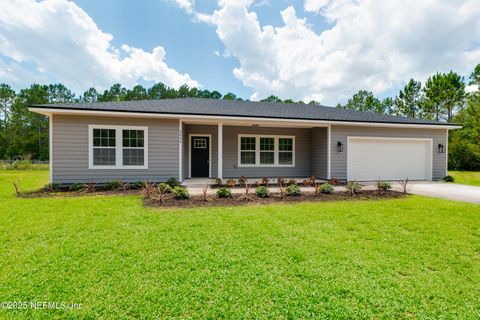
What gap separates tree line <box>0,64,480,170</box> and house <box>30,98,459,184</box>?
35.0 ft

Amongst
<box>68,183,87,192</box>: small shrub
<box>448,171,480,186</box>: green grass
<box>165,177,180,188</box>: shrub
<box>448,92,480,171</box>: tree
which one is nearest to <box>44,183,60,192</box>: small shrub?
<box>68,183,87,192</box>: small shrub

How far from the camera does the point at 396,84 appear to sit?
30391mm

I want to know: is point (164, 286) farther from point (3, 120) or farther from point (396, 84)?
point (3, 120)

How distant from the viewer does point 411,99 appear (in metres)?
29.4

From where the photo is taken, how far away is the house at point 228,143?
870 centimetres

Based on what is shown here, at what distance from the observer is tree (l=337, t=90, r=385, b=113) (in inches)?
1457

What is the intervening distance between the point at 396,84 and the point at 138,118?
32657mm

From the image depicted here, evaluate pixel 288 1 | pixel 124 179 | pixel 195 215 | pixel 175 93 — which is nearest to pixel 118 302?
pixel 195 215

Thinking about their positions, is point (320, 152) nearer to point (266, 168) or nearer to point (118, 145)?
point (266, 168)

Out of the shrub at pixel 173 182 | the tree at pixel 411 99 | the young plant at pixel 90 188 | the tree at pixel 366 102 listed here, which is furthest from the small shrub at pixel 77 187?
the tree at pixel 366 102

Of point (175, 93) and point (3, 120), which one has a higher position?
point (175, 93)

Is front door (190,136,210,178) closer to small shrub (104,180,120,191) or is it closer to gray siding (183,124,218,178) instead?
gray siding (183,124,218,178)

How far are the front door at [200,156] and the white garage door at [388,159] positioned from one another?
6513mm

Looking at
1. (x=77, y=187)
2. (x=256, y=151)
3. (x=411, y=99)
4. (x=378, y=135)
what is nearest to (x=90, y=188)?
(x=77, y=187)
